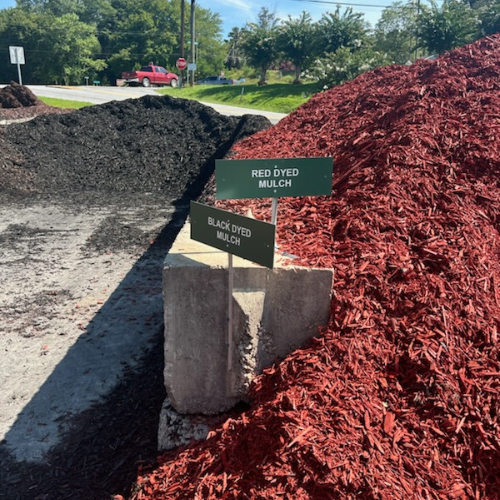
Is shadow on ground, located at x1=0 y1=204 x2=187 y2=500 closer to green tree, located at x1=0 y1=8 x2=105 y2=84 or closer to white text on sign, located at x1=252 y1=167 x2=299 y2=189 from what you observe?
white text on sign, located at x1=252 y1=167 x2=299 y2=189

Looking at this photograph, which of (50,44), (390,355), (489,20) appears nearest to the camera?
(390,355)

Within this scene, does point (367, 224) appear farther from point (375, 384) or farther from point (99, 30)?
point (99, 30)

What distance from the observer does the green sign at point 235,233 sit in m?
3.00

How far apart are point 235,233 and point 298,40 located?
33.4 m

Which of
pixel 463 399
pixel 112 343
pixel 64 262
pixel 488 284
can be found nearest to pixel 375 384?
pixel 463 399

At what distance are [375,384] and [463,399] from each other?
514 mm

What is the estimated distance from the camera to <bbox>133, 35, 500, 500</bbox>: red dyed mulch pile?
2541 millimetres

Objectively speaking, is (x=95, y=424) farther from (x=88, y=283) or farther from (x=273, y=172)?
(x=88, y=283)

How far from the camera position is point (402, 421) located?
274 cm

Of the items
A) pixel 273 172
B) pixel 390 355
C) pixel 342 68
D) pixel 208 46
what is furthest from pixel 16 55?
pixel 208 46

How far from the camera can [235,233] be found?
313 cm

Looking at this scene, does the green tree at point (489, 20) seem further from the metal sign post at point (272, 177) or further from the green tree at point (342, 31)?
the metal sign post at point (272, 177)

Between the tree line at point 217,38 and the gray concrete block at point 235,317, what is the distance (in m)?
20.4

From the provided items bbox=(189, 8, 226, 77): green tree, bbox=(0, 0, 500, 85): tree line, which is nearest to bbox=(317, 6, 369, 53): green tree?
bbox=(0, 0, 500, 85): tree line
